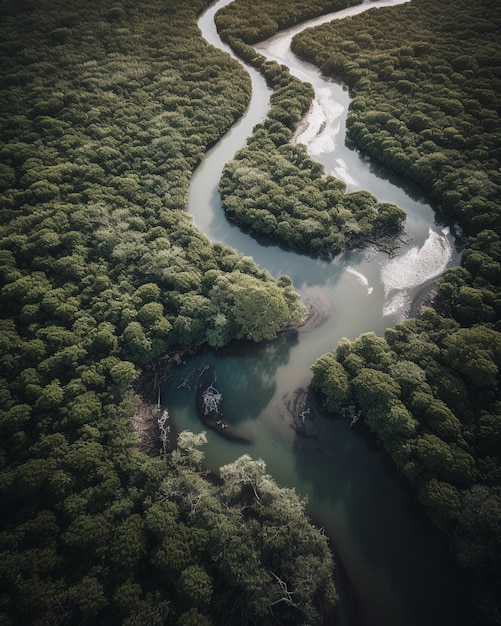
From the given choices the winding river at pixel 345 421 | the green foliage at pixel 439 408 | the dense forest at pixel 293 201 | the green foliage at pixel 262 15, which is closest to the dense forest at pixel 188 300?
the green foliage at pixel 439 408

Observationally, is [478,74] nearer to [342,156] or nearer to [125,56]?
[342,156]

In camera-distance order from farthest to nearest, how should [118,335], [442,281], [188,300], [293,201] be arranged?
[293,201]
[442,281]
[188,300]
[118,335]

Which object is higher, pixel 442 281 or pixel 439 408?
pixel 442 281

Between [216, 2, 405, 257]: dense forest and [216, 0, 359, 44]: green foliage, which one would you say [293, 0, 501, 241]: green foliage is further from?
[216, 2, 405, 257]: dense forest

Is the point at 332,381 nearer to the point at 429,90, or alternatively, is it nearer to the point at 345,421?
the point at 345,421

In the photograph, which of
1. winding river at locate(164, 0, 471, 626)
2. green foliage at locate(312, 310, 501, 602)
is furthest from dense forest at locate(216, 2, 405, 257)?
green foliage at locate(312, 310, 501, 602)

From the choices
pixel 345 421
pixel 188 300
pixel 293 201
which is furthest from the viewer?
pixel 293 201

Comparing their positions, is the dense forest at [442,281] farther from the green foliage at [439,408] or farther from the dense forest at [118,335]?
the dense forest at [118,335]

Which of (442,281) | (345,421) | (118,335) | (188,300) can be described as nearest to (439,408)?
(345,421)
